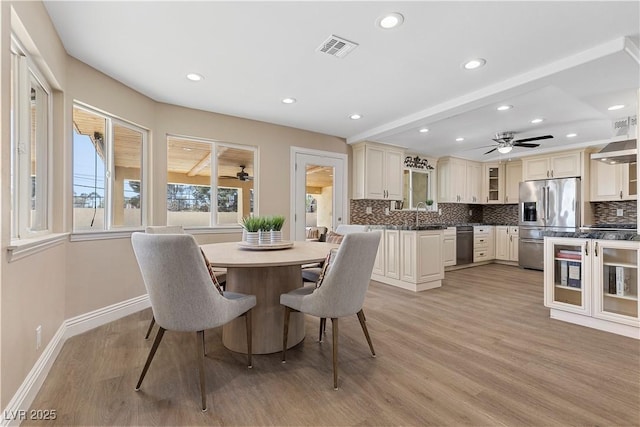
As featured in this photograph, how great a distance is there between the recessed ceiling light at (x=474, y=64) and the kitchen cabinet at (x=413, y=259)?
6.97 feet

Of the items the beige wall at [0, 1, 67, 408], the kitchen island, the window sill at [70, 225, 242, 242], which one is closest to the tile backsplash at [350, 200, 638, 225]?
the kitchen island

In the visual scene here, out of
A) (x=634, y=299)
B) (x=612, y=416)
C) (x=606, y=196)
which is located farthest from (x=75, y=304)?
(x=606, y=196)

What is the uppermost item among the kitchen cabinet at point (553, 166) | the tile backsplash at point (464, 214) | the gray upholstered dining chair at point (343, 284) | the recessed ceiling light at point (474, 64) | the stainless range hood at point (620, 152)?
the recessed ceiling light at point (474, 64)

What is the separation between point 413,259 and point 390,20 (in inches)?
116

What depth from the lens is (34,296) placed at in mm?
1845

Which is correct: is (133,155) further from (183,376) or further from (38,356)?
(183,376)

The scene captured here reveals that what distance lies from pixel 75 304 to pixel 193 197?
1709mm

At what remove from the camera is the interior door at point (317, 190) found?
4.71 metres

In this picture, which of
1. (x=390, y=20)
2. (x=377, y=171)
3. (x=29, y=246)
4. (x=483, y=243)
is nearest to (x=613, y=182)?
(x=483, y=243)

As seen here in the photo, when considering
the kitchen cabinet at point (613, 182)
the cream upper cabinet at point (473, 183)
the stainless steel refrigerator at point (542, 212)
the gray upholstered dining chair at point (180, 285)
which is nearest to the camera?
the gray upholstered dining chair at point (180, 285)

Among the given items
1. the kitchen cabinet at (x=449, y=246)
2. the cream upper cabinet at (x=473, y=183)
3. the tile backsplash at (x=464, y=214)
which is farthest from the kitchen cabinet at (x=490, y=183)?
the kitchen cabinet at (x=449, y=246)

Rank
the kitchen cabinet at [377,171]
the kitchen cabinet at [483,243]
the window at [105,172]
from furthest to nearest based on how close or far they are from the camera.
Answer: the kitchen cabinet at [483,243] < the kitchen cabinet at [377,171] < the window at [105,172]

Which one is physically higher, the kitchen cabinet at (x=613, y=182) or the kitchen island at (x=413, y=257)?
the kitchen cabinet at (x=613, y=182)

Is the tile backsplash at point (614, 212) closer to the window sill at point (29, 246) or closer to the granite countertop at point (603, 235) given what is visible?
the granite countertop at point (603, 235)
